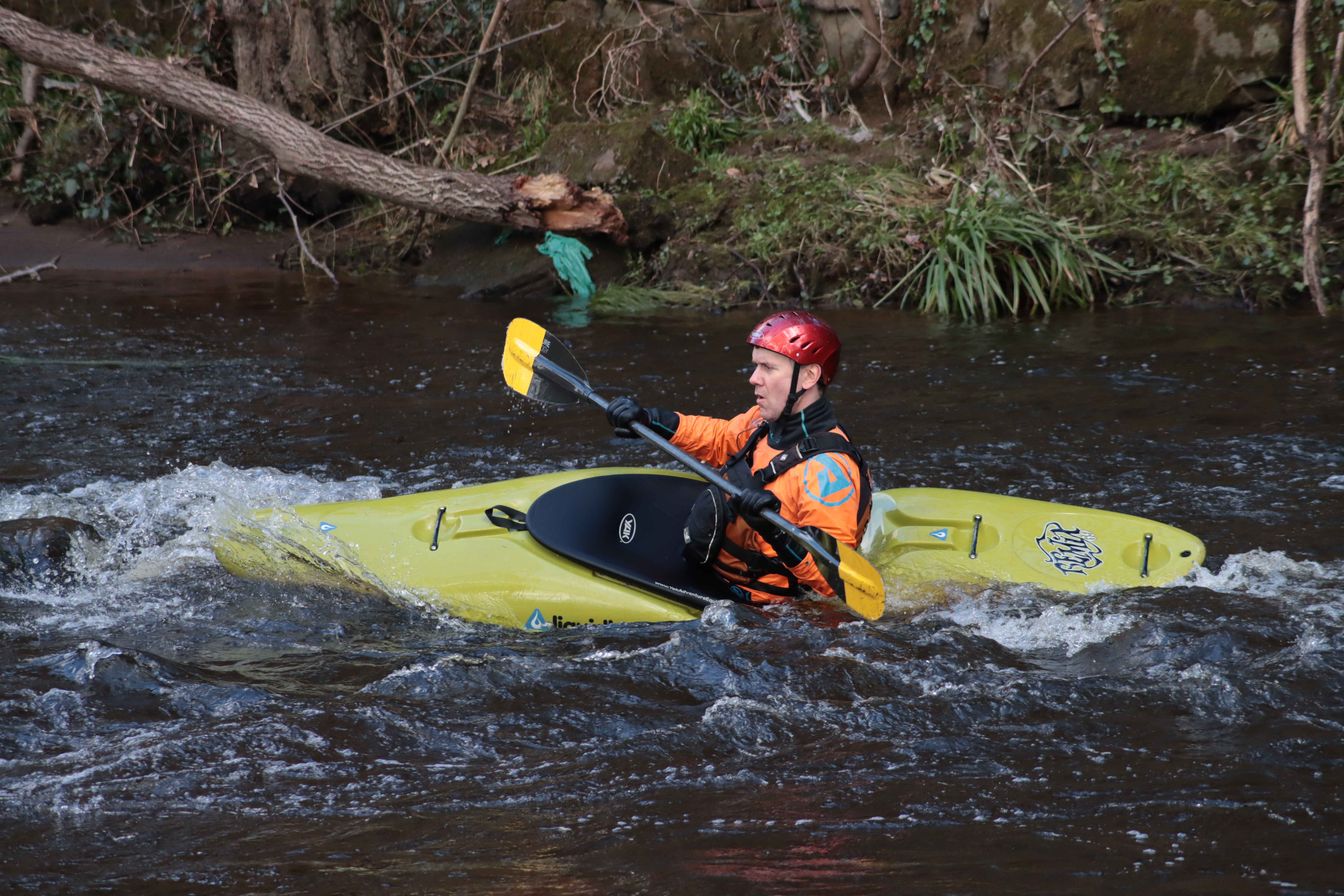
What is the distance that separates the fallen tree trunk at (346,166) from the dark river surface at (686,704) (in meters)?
3.52

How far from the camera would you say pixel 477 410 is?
17.8 ft

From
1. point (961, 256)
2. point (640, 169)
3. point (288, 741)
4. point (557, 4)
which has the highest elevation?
point (557, 4)

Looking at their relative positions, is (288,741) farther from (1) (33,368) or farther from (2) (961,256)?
(2) (961,256)

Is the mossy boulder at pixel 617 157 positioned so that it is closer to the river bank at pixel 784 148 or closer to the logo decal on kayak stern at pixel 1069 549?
the river bank at pixel 784 148

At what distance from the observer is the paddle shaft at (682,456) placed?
2879 mm

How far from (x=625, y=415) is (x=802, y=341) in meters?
0.65

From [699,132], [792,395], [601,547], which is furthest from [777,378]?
[699,132]

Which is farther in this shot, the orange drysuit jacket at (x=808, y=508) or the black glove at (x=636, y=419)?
Result: the black glove at (x=636, y=419)

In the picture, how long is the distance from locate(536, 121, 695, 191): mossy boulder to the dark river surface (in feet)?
13.7

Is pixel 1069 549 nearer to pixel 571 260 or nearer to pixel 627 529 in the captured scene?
pixel 627 529

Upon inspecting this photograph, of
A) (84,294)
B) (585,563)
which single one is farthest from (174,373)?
(585,563)

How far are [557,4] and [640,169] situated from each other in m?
2.67

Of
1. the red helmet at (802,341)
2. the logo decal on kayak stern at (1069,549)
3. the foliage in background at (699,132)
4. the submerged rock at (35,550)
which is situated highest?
the foliage in background at (699,132)

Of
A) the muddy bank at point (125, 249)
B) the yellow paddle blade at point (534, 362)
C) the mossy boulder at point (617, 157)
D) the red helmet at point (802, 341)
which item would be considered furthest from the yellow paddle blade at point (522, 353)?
the muddy bank at point (125, 249)
